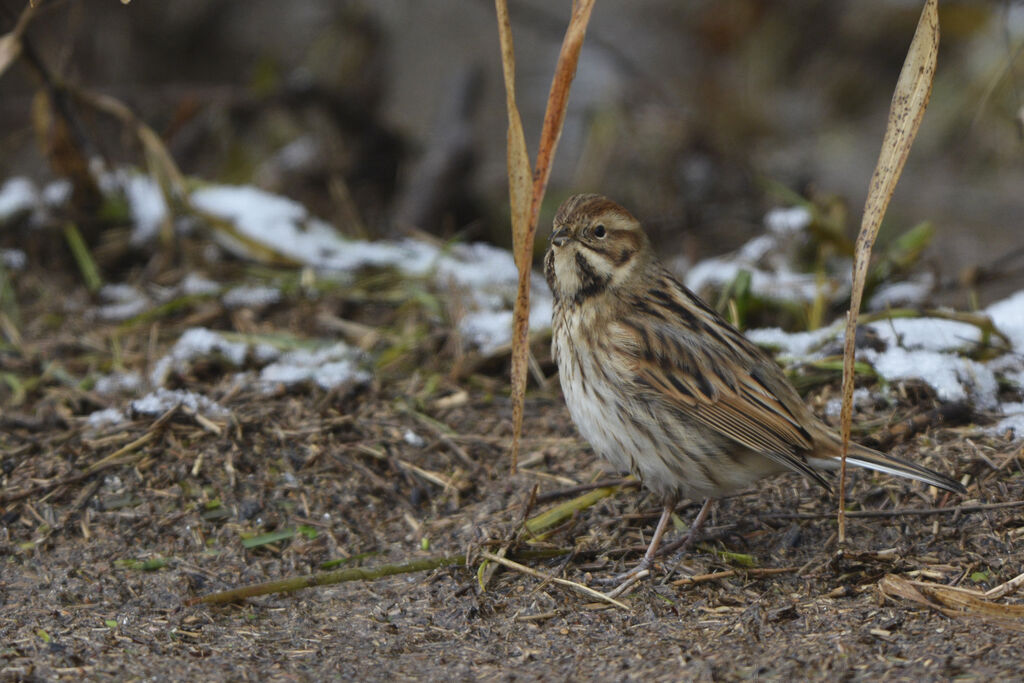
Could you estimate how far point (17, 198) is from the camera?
585 centimetres

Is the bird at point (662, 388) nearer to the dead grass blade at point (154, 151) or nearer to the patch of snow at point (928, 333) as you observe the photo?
the patch of snow at point (928, 333)

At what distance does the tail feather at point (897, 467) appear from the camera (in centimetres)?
325

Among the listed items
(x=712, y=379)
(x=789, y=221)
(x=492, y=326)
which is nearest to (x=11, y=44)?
(x=492, y=326)

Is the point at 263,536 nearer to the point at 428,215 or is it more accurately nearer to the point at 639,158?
the point at 428,215

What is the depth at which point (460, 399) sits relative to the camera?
457 cm

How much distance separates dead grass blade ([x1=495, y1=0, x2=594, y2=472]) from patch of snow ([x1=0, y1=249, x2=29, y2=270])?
3.84m

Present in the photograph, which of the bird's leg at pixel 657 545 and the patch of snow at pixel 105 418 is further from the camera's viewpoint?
the patch of snow at pixel 105 418

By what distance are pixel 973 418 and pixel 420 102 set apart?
6273mm

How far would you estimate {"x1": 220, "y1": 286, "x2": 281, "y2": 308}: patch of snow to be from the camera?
535 cm

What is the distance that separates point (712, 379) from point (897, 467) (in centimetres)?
66

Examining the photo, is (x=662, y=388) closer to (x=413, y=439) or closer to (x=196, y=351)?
(x=413, y=439)

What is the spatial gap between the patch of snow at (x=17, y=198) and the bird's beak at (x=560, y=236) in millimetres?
3609

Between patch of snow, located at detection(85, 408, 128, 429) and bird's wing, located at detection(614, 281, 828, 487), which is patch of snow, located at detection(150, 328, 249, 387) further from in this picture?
bird's wing, located at detection(614, 281, 828, 487)

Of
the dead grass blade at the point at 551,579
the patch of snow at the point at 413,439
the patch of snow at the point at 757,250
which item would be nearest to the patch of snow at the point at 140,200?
the patch of snow at the point at 413,439
